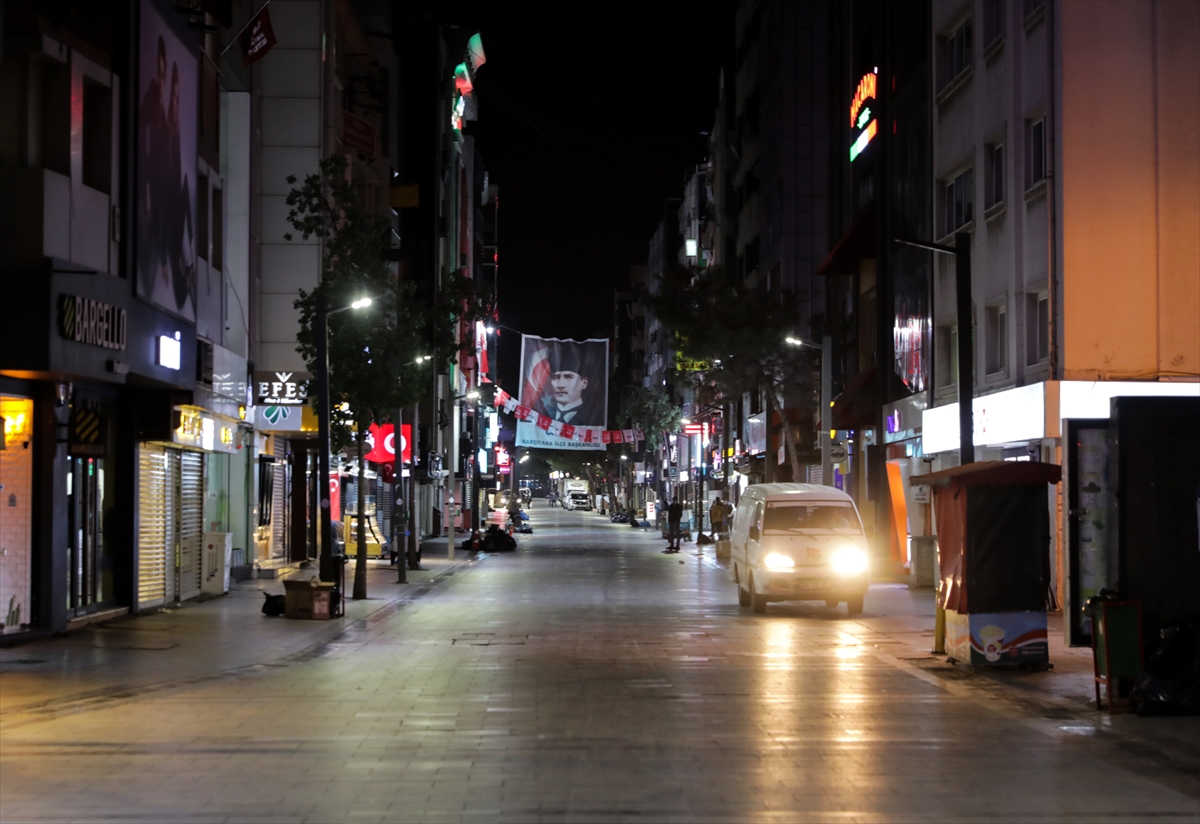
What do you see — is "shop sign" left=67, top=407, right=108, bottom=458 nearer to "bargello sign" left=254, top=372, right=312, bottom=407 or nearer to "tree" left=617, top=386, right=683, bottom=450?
"bargello sign" left=254, top=372, right=312, bottom=407

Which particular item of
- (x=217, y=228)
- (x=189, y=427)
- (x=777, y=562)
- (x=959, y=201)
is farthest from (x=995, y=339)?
(x=189, y=427)

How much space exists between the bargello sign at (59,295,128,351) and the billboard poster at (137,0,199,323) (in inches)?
63.7

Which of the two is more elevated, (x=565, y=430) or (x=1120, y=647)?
(x=565, y=430)

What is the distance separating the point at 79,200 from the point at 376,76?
34743 millimetres

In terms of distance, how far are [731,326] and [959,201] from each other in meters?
17.5

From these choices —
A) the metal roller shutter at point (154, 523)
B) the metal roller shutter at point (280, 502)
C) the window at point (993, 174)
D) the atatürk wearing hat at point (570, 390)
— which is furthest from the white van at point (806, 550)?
the atatürk wearing hat at point (570, 390)

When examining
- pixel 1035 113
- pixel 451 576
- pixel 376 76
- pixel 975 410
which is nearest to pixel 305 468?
pixel 451 576

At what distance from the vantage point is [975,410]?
107 feet

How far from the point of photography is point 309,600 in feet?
86.0

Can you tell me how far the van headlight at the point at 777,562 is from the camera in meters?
27.1

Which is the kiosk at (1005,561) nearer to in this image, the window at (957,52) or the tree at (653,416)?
the window at (957,52)

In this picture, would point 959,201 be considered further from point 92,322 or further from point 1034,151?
point 92,322

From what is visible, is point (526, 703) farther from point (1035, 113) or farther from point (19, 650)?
point (1035, 113)

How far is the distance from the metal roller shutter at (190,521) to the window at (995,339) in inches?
667
